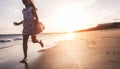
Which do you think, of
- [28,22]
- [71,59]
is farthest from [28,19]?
[71,59]

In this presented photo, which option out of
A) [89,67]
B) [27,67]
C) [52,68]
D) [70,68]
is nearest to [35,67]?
[27,67]

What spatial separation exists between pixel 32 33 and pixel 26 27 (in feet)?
0.87

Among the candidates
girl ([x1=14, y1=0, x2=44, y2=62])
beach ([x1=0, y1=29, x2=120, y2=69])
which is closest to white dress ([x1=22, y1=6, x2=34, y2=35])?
girl ([x1=14, y1=0, x2=44, y2=62])

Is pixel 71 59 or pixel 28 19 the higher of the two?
pixel 28 19

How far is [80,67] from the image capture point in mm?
3568

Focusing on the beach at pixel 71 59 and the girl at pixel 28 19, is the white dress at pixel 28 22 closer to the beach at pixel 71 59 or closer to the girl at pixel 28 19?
the girl at pixel 28 19

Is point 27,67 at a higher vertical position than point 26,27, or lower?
lower

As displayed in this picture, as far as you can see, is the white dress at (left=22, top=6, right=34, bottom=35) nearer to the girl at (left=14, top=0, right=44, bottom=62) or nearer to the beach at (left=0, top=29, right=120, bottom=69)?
the girl at (left=14, top=0, right=44, bottom=62)

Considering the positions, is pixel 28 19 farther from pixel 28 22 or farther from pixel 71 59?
pixel 71 59

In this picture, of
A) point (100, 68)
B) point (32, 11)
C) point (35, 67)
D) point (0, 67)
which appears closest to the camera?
point (100, 68)

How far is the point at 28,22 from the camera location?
5324 mm

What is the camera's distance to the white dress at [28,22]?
208 inches

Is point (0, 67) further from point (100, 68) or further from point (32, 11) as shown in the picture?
point (100, 68)

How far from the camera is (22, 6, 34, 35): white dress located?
5273 millimetres
